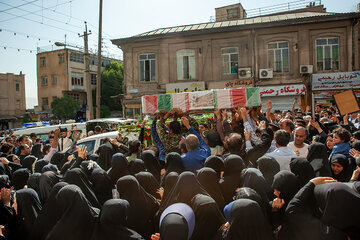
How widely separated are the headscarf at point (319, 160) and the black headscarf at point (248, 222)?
154 cm

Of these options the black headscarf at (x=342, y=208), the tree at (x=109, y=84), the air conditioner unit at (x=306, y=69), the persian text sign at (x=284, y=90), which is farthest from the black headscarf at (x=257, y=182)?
the tree at (x=109, y=84)

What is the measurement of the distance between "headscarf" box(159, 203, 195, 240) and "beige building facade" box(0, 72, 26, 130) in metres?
39.5

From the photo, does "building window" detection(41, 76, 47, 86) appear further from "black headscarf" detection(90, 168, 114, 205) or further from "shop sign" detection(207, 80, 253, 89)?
"black headscarf" detection(90, 168, 114, 205)

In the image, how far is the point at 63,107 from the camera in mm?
30766

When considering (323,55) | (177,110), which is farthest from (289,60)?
(177,110)

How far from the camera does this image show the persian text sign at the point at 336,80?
50.2ft

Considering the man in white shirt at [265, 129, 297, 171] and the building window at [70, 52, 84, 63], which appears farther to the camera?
the building window at [70, 52, 84, 63]

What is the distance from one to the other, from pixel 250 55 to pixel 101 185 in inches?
595

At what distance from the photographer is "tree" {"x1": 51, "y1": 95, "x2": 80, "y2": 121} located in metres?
30.7

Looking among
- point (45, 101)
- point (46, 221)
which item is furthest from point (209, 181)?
point (45, 101)

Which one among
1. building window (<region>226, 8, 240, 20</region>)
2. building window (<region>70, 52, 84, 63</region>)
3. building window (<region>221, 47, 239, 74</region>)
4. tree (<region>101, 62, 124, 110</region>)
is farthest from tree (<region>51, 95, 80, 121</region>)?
building window (<region>221, 47, 239, 74</region>)

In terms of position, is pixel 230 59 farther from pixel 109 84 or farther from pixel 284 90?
pixel 109 84

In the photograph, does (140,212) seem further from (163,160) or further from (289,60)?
(289,60)

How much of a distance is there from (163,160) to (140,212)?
1.79 m
